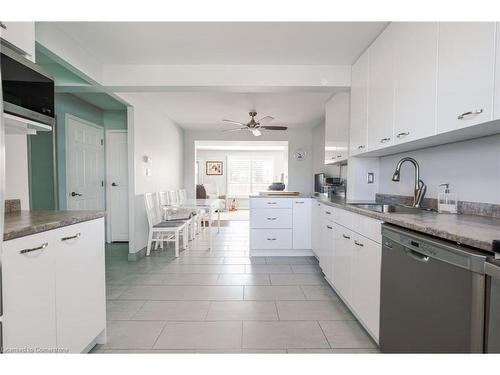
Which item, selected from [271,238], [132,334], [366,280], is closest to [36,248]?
[132,334]

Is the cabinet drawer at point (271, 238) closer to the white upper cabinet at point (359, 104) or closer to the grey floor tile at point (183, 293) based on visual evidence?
the grey floor tile at point (183, 293)

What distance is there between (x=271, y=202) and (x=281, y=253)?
2.54 ft

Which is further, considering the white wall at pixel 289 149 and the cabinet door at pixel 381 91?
the white wall at pixel 289 149

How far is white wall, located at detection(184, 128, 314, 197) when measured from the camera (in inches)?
236

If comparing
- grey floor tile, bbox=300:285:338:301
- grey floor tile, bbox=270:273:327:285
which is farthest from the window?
grey floor tile, bbox=300:285:338:301

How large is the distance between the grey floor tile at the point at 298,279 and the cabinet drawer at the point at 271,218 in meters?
0.80

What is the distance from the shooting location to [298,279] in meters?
2.66

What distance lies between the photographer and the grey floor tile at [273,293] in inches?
87.3

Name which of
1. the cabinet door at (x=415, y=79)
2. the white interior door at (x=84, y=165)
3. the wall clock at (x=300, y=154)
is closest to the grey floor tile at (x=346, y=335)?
the cabinet door at (x=415, y=79)

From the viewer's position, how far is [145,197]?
133 inches

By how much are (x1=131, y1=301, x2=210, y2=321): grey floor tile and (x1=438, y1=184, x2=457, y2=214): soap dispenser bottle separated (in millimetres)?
1942

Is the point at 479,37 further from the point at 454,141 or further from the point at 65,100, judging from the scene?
the point at 65,100

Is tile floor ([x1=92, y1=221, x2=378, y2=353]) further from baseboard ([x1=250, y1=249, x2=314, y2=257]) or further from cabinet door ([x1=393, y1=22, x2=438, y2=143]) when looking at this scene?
cabinet door ([x1=393, y1=22, x2=438, y2=143])
